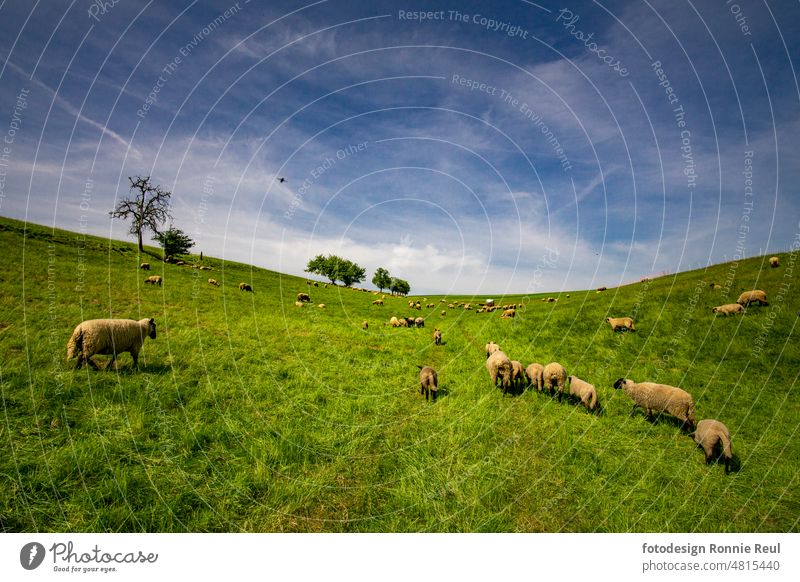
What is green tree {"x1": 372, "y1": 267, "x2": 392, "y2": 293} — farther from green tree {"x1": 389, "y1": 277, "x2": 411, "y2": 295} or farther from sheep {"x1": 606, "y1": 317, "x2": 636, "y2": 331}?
sheep {"x1": 606, "y1": 317, "x2": 636, "y2": 331}

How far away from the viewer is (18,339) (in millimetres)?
10008

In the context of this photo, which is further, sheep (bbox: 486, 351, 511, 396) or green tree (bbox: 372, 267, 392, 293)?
green tree (bbox: 372, 267, 392, 293)

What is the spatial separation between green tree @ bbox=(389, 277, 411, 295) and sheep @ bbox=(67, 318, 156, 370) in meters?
107

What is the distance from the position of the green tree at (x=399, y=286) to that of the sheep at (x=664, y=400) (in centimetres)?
10789

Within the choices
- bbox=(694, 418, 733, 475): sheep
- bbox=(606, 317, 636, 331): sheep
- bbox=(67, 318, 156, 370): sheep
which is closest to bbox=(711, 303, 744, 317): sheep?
bbox=(606, 317, 636, 331): sheep

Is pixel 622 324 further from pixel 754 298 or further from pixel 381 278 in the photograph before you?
pixel 381 278

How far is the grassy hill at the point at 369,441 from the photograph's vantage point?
4.62m

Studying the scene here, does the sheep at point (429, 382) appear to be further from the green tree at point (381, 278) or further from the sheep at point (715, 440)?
the green tree at point (381, 278)

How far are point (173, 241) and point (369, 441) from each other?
6538 centimetres

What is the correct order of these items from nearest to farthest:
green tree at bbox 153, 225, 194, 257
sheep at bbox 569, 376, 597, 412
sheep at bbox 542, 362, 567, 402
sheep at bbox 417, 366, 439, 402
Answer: sheep at bbox 569, 376, 597, 412 → sheep at bbox 417, 366, 439, 402 → sheep at bbox 542, 362, 567, 402 → green tree at bbox 153, 225, 194, 257

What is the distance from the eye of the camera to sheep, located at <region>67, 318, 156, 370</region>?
8.33 metres

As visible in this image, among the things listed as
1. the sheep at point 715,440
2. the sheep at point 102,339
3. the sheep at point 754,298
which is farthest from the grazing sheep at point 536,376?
the sheep at point 754,298

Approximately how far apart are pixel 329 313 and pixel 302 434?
2388cm

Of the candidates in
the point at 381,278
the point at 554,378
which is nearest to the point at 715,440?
the point at 554,378
